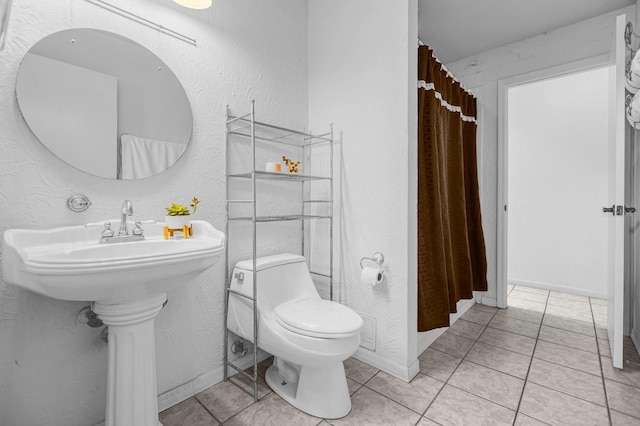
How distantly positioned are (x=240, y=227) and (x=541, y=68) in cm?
270

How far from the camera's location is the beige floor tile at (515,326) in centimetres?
218

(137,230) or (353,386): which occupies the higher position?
(137,230)

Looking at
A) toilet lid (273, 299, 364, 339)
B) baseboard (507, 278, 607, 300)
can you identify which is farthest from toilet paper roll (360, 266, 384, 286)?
baseboard (507, 278, 607, 300)

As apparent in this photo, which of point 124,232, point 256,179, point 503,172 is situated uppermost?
point 503,172

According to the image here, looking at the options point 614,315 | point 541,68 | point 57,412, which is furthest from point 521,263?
point 57,412

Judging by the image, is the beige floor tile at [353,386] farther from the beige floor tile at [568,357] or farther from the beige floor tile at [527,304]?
the beige floor tile at [527,304]

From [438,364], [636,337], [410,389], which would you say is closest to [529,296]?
[636,337]

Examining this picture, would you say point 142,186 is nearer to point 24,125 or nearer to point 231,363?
point 24,125

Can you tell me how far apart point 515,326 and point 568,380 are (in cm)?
73

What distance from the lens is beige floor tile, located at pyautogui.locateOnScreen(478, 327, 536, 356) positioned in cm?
194

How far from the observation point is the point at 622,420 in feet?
4.22

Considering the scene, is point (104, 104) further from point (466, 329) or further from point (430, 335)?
point (466, 329)

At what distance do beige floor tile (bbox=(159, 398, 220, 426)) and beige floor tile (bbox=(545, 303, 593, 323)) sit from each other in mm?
2776

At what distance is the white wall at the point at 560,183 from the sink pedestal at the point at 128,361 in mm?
3273
